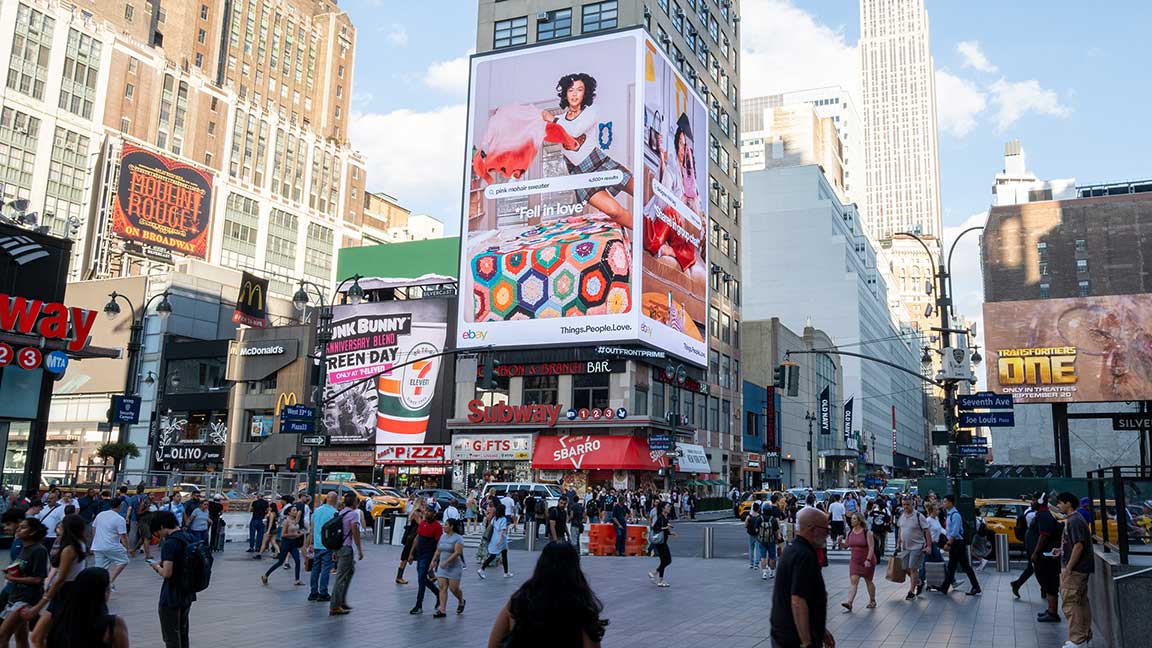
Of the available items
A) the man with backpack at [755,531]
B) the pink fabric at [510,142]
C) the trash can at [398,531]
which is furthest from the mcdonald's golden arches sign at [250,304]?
the man with backpack at [755,531]

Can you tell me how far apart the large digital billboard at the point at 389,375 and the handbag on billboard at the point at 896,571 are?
46.4 metres

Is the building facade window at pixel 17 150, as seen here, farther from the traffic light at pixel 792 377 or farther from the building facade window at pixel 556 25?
the traffic light at pixel 792 377

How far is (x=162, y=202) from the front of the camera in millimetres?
91438

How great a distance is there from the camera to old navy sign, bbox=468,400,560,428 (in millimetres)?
56031

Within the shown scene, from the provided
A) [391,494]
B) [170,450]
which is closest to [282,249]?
[170,450]

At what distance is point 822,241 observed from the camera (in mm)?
114188

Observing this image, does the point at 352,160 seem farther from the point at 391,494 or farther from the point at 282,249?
the point at 391,494

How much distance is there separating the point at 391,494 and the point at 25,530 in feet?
111

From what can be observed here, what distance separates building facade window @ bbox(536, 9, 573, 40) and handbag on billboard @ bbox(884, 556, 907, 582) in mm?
51767

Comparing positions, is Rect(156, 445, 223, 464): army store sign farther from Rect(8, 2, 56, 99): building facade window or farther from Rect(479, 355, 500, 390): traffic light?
Rect(479, 355, 500, 390): traffic light

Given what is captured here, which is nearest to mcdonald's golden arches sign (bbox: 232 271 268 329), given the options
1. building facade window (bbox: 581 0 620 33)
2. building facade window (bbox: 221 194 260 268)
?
building facade window (bbox: 581 0 620 33)

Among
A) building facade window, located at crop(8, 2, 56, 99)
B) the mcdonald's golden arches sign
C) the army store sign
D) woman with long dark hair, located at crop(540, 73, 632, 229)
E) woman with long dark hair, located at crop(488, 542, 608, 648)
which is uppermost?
building facade window, located at crop(8, 2, 56, 99)

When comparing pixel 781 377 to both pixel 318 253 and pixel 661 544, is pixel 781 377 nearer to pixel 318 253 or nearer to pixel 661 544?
pixel 661 544

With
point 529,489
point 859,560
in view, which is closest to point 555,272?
point 529,489
